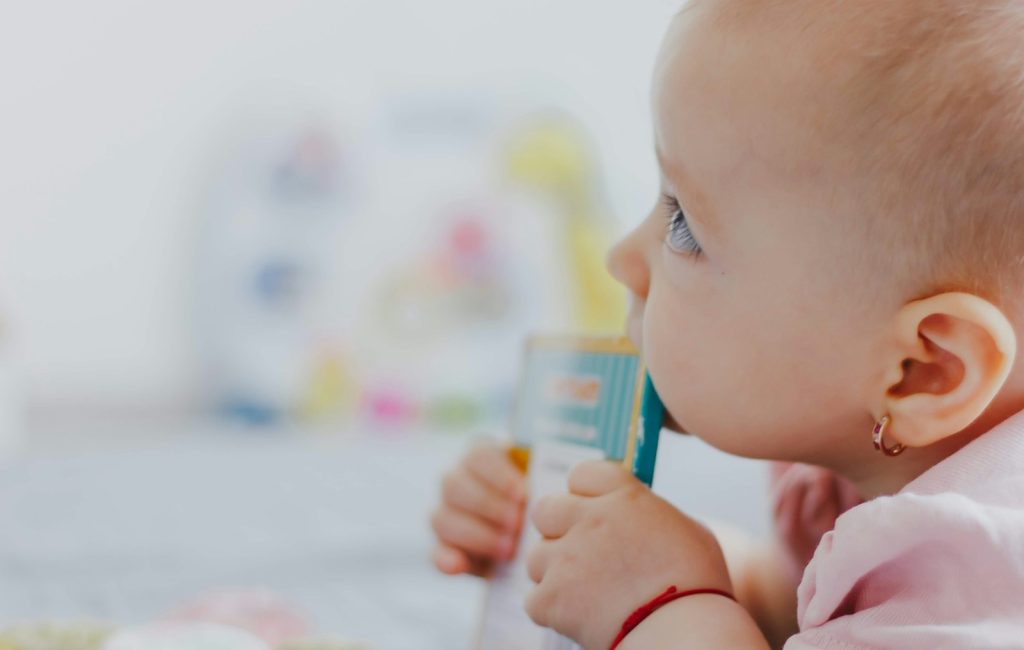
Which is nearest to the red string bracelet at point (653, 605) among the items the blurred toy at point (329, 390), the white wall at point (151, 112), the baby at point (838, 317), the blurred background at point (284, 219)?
the baby at point (838, 317)

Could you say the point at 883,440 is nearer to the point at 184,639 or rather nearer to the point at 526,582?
the point at 526,582

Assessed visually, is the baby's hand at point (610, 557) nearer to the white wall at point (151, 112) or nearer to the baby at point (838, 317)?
the baby at point (838, 317)

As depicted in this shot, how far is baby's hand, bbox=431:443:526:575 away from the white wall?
1847 mm

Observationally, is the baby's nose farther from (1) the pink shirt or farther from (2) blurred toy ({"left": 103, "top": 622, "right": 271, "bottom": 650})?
(2) blurred toy ({"left": 103, "top": 622, "right": 271, "bottom": 650})

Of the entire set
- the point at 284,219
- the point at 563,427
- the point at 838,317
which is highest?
the point at 838,317

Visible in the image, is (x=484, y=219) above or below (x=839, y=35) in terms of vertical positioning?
below

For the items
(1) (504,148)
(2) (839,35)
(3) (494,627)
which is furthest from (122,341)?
(2) (839,35)

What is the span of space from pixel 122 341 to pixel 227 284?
35 centimetres

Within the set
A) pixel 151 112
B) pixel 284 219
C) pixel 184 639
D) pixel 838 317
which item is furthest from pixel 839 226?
pixel 151 112

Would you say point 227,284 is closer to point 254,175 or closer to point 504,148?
point 254,175

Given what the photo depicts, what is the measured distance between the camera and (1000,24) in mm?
527

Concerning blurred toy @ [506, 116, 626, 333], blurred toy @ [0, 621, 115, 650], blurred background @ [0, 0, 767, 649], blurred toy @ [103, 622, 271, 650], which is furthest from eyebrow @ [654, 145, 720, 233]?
blurred toy @ [506, 116, 626, 333]

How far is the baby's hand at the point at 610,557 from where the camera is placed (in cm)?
61

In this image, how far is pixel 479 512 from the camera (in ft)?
2.66
